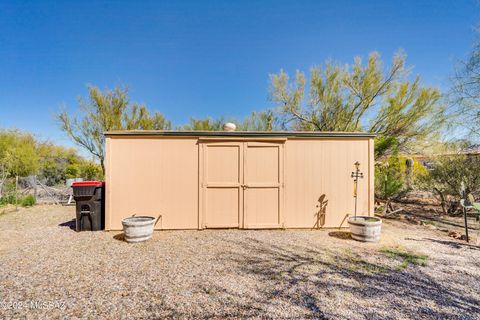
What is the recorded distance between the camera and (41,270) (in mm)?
2717

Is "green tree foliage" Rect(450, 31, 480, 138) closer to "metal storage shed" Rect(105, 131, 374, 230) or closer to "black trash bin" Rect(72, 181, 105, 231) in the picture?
"metal storage shed" Rect(105, 131, 374, 230)

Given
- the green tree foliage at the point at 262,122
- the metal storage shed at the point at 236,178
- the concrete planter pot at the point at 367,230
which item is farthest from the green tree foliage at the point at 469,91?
the green tree foliage at the point at 262,122

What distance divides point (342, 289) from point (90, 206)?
4.91m

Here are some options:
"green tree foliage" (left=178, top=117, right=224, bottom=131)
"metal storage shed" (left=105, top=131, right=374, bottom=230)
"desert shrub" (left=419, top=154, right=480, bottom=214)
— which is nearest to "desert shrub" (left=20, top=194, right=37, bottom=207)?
"metal storage shed" (left=105, top=131, right=374, bottom=230)

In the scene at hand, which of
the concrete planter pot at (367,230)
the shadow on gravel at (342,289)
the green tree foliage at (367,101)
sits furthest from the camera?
the green tree foliage at (367,101)

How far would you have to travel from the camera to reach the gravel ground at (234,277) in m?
1.95

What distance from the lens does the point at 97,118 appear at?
1052cm

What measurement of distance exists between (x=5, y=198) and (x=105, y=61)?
6270 millimetres

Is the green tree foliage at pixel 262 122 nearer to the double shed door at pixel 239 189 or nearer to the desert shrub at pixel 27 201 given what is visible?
the double shed door at pixel 239 189

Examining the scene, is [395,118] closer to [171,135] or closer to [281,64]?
[281,64]

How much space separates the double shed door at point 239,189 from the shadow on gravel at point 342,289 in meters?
1.31

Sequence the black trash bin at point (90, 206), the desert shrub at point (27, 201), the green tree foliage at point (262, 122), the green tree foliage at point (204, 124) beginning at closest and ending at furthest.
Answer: the black trash bin at point (90, 206)
the desert shrub at point (27, 201)
the green tree foliage at point (262, 122)
the green tree foliage at point (204, 124)

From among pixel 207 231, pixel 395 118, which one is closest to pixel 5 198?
pixel 207 231

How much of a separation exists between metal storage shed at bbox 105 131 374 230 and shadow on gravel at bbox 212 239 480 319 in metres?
1.40
